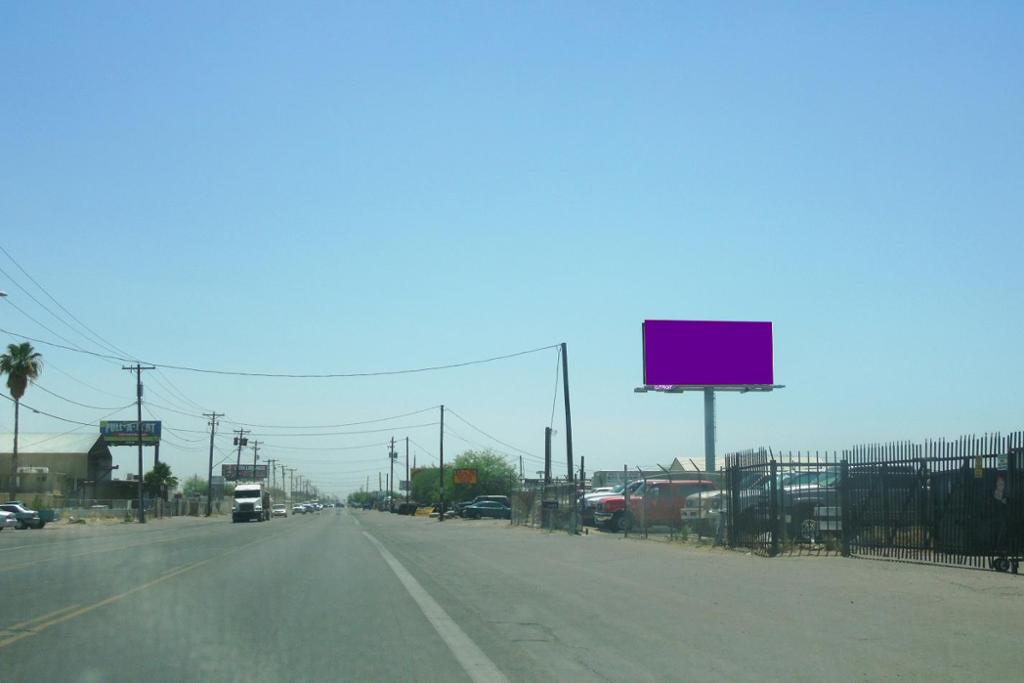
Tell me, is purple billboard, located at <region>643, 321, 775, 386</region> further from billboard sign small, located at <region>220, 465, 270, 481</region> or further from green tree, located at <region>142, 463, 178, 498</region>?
billboard sign small, located at <region>220, 465, 270, 481</region>

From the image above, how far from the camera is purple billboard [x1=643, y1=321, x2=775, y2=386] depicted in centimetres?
4706

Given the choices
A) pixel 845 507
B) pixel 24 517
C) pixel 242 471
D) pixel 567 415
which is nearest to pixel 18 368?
pixel 24 517

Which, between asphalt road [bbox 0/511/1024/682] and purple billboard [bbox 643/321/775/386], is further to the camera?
purple billboard [bbox 643/321/775/386]

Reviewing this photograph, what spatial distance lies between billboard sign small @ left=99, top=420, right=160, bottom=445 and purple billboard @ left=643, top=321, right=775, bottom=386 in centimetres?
7613

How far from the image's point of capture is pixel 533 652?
10.8m

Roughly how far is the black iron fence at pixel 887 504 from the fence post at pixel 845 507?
0.9 inches

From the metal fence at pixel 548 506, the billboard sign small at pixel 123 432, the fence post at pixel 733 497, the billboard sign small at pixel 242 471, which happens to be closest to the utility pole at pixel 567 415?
the metal fence at pixel 548 506

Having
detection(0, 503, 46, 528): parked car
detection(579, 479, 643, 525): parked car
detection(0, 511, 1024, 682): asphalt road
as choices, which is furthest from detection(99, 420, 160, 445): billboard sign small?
detection(0, 511, 1024, 682): asphalt road

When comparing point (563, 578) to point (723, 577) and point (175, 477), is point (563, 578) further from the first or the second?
point (175, 477)

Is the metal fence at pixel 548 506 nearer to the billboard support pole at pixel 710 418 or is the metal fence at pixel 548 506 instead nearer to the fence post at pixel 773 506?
the billboard support pole at pixel 710 418

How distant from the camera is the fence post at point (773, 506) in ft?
81.5

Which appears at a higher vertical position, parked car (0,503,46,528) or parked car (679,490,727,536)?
parked car (679,490,727,536)

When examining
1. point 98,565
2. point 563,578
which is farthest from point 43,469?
point 563,578

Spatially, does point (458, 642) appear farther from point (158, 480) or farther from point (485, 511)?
point (158, 480)
